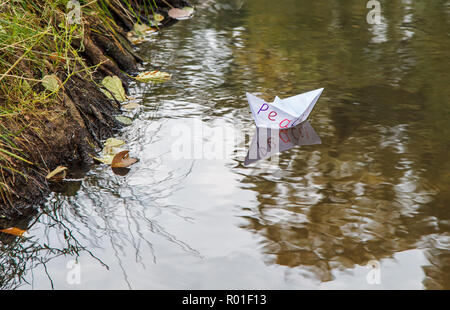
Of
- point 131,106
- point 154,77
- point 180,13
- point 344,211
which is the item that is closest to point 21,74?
point 131,106

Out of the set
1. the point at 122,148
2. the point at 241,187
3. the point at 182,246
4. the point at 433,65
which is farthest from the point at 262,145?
the point at 433,65

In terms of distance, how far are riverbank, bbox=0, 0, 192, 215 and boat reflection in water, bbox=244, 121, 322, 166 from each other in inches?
33.0

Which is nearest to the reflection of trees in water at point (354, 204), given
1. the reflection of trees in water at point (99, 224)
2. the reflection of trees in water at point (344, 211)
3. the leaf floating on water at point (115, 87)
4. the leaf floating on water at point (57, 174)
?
the reflection of trees in water at point (344, 211)

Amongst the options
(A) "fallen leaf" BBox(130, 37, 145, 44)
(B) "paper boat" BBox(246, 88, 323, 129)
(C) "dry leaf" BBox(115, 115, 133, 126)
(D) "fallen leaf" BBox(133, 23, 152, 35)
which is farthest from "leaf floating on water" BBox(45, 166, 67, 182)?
(D) "fallen leaf" BBox(133, 23, 152, 35)

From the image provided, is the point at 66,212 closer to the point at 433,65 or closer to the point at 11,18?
the point at 11,18

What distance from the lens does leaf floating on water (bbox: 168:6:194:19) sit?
591cm

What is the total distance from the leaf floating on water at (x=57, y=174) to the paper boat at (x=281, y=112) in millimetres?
1073

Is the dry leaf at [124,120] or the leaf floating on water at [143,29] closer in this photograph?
the dry leaf at [124,120]

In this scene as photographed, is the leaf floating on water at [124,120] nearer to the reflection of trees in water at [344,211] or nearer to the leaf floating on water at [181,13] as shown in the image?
the reflection of trees in water at [344,211]

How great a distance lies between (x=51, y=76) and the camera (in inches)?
115

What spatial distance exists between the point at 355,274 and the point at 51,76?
182 cm

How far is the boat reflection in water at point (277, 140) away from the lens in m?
2.96

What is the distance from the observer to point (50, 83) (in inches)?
114

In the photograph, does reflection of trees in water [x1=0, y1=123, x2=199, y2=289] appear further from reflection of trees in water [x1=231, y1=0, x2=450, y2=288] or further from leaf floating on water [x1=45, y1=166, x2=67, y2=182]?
reflection of trees in water [x1=231, y1=0, x2=450, y2=288]
